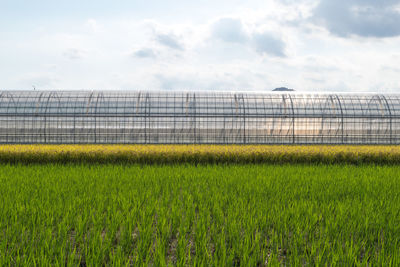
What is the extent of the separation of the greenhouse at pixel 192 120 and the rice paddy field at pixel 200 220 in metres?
13.2

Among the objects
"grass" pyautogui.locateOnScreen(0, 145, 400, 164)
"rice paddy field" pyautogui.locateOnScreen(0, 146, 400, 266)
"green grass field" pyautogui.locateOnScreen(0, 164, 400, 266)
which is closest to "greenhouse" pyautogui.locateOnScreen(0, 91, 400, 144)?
"grass" pyautogui.locateOnScreen(0, 145, 400, 164)

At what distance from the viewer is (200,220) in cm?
462

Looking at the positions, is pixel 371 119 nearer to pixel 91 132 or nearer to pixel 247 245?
pixel 91 132

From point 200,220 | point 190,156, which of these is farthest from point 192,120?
point 200,220

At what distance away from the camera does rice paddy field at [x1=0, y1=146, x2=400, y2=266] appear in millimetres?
3693

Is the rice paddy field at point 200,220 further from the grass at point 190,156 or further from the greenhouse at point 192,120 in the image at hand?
the greenhouse at point 192,120

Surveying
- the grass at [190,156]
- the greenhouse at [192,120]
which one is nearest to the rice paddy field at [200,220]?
the grass at [190,156]

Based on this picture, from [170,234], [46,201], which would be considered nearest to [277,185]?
[170,234]

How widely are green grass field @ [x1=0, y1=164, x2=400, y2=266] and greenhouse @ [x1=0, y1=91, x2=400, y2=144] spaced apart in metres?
14.5

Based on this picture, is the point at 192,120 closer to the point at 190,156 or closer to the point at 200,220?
the point at 190,156

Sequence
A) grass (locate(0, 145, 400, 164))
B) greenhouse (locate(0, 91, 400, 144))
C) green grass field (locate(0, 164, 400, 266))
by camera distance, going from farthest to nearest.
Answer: greenhouse (locate(0, 91, 400, 144)) → grass (locate(0, 145, 400, 164)) → green grass field (locate(0, 164, 400, 266))

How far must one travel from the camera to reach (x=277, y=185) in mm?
7426

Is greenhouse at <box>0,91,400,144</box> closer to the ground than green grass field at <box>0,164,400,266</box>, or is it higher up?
higher up

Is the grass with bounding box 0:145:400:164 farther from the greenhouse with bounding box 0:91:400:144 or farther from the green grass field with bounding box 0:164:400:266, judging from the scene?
the greenhouse with bounding box 0:91:400:144
